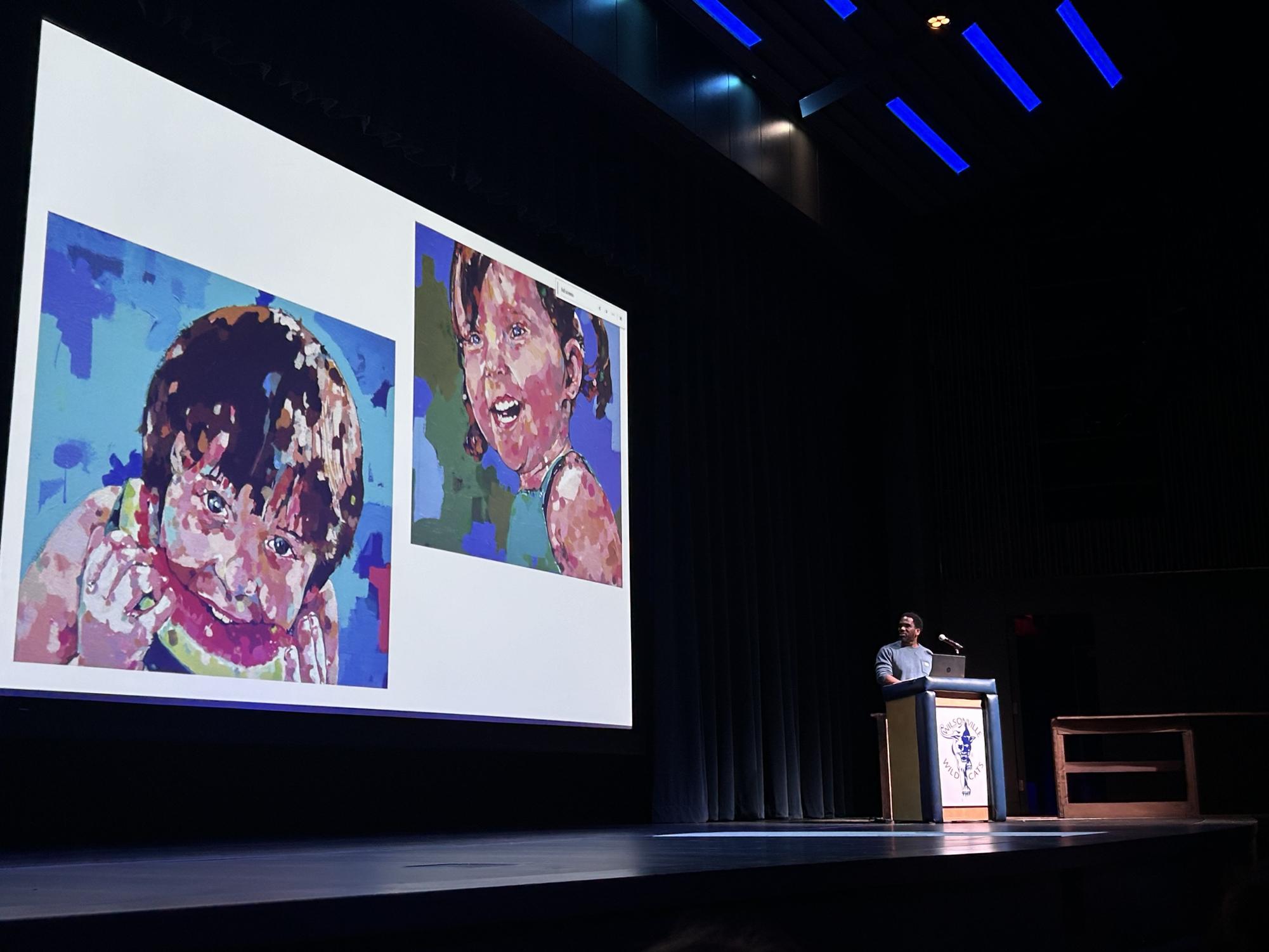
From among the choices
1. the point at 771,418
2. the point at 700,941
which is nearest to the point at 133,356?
the point at 700,941

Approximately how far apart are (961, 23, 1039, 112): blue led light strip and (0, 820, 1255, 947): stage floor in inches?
174

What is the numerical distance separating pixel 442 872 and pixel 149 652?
1.92 meters

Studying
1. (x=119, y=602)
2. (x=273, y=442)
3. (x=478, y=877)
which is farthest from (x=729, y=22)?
(x=478, y=877)

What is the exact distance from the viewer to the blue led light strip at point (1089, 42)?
6.49 metres

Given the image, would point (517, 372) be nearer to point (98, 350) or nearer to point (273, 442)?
point (273, 442)

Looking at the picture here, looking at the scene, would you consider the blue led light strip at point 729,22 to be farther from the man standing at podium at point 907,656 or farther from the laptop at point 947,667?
the laptop at point 947,667

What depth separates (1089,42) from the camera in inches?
271

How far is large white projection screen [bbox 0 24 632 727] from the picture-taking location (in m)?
3.18

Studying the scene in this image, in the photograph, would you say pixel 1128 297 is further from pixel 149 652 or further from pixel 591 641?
pixel 149 652

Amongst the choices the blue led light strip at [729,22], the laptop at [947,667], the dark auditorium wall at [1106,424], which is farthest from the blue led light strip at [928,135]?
the laptop at [947,667]

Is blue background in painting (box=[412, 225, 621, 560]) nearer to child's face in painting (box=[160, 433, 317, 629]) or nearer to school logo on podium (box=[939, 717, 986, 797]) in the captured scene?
child's face in painting (box=[160, 433, 317, 629])

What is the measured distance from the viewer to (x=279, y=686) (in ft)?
11.8

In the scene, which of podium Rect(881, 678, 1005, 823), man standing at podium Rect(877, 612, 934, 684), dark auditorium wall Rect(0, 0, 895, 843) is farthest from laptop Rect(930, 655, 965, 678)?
dark auditorium wall Rect(0, 0, 895, 843)

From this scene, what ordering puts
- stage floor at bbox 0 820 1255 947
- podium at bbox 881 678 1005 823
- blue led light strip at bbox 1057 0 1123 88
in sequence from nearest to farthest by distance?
stage floor at bbox 0 820 1255 947 < podium at bbox 881 678 1005 823 < blue led light strip at bbox 1057 0 1123 88
